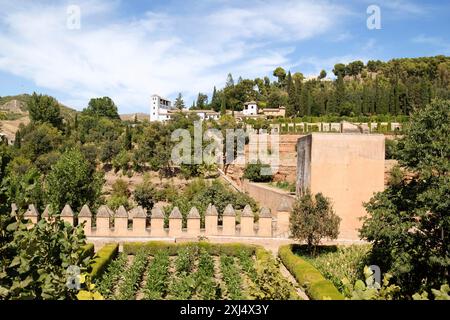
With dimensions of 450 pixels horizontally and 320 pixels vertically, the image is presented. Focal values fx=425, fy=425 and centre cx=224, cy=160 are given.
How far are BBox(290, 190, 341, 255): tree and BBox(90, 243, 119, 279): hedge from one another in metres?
5.72

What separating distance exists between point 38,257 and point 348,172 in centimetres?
1340

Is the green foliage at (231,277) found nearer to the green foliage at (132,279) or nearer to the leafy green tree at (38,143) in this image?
the green foliage at (132,279)

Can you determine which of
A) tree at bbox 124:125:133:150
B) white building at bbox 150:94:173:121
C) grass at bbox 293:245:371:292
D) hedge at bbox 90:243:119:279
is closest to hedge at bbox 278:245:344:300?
grass at bbox 293:245:371:292

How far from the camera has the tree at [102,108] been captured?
243 ft

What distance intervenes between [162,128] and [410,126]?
33.6 metres

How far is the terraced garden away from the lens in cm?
972

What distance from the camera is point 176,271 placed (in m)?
Result: 12.3

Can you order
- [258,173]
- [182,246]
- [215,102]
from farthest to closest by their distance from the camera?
[215,102]
[258,173]
[182,246]

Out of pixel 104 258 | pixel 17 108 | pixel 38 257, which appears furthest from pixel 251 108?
pixel 38 257

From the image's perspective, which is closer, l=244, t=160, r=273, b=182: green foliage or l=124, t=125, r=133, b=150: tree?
l=244, t=160, r=273, b=182: green foliage

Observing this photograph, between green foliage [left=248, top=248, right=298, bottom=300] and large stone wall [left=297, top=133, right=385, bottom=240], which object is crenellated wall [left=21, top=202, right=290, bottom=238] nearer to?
large stone wall [left=297, top=133, right=385, bottom=240]

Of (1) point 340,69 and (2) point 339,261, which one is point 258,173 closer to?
(2) point 339,261

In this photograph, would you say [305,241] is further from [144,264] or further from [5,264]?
[5,264]

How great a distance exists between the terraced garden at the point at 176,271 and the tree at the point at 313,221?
141 centimetres
